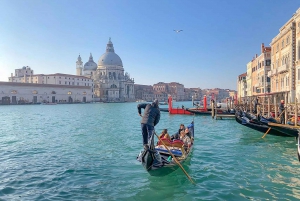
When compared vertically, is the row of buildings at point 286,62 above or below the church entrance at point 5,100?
above

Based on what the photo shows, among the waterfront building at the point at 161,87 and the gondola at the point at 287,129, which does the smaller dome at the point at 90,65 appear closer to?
the waterfront building at the point at 161,87

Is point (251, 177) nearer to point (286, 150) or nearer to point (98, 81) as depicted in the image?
point (286, 150)

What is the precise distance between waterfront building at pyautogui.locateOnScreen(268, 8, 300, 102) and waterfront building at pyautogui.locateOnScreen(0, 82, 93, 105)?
5273 cm

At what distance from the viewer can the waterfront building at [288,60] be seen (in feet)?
56.8

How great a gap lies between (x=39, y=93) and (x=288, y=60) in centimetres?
5671

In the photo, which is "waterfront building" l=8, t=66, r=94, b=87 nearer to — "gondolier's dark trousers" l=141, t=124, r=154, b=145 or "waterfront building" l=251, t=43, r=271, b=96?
"waterfront building" l=251, t=43, r=271, b=96

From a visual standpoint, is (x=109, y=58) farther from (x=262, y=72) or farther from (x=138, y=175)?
(x=138, y=175)

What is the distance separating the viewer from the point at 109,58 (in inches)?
3674

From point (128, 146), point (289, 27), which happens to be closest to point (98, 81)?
point (289, 27)

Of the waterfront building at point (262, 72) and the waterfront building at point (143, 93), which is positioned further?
the waterfront building at point (143, 93)

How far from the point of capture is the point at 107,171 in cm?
608

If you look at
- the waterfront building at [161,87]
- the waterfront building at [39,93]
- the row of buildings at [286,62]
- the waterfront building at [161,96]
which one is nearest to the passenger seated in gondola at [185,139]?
the row of buildings at [286,62]

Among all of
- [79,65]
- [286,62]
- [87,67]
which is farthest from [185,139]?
[79,65]

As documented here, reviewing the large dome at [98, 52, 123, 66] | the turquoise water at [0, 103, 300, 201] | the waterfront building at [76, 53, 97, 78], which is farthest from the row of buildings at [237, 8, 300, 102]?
the waterfront building at [76, 53, 97, 78]
